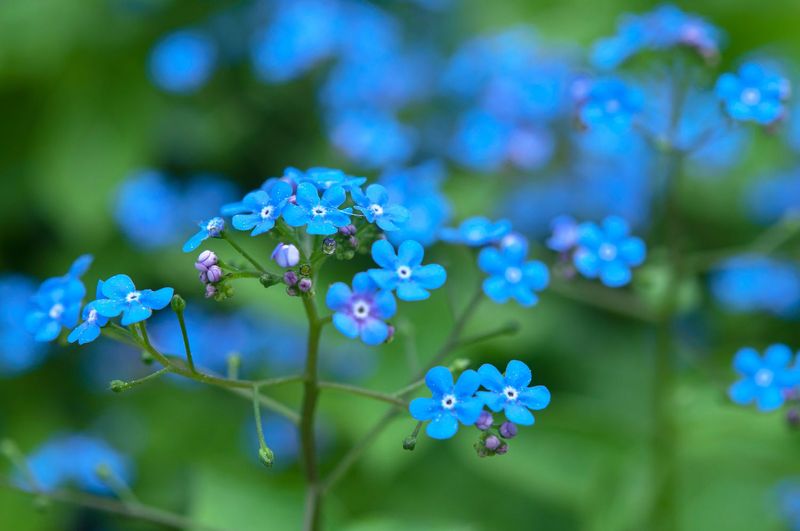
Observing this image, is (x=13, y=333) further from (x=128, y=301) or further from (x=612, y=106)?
(x=612, y=106)

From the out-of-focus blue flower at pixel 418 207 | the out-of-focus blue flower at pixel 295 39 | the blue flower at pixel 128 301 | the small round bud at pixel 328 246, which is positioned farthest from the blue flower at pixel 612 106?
the out-of-focus blue flower at pixel 295 39

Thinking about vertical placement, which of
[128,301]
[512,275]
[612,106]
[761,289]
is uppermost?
[761,289]

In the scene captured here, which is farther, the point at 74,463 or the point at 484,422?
the point at 74,463

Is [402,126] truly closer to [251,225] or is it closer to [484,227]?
[484,227]

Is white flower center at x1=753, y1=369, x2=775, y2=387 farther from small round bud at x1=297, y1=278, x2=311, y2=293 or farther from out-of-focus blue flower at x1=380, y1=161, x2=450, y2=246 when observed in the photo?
small round bud at x1=297, y1=278, x2=311, y2=293

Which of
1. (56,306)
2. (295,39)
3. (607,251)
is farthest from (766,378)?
(295,39)

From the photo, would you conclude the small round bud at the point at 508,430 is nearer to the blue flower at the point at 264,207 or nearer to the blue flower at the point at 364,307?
the blue flower at the point at 364,307
